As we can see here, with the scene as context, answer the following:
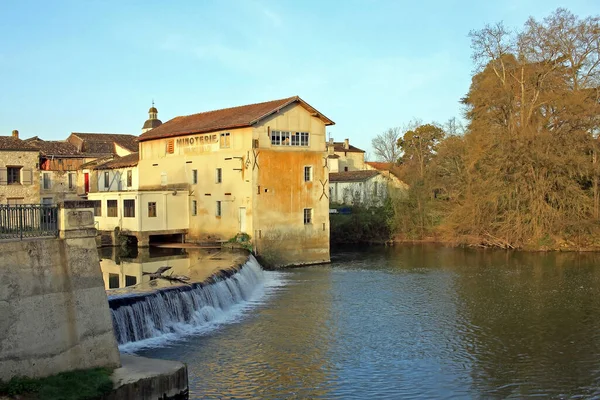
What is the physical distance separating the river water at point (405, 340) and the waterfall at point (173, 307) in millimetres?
688

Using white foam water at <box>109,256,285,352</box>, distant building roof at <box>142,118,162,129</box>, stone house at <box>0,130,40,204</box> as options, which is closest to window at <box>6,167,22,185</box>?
stone house at <box>0,130,40,204</box>

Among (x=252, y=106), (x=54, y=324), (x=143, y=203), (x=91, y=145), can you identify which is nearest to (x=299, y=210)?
(x=252, y=106)

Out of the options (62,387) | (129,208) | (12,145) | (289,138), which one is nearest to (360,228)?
(289,138)

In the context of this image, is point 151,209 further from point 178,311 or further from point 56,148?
point 56,148

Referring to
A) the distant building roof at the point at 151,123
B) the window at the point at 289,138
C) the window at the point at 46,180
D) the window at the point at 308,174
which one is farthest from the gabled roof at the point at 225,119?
the distant building roof at the point at 151,123

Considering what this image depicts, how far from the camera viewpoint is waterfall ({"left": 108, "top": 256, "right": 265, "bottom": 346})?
1672cm

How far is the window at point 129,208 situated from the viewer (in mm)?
37556

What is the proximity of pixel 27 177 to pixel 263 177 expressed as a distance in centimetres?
1531

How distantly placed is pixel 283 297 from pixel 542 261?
17.2 metres

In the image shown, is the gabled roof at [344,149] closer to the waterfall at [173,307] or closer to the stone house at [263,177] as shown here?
the stone house at [263,177]

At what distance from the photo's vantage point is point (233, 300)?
2259cm

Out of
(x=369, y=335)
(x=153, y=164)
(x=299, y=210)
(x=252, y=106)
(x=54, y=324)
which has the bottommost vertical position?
(x=369, y=335)

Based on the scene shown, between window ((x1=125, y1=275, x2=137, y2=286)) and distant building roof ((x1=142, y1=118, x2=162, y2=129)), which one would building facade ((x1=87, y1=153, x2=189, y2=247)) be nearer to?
window ((x1=125, y1=275, x2=137, y2=286))

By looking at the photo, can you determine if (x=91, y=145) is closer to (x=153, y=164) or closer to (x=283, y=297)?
(x=153, y=164)
